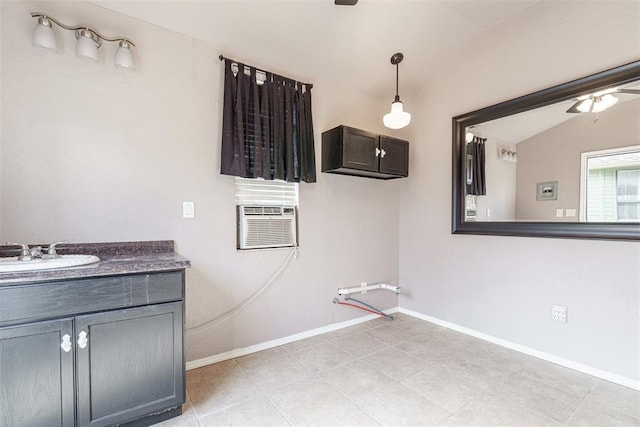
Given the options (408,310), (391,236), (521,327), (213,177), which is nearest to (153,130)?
(213,177)

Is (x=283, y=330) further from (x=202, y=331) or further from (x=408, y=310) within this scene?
(x=408, y=310)

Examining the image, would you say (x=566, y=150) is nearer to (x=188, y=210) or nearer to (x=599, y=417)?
(x=599, y=417)

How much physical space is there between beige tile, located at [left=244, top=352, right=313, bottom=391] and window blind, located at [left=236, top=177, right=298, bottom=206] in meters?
1.29

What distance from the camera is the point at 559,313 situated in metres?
2.25

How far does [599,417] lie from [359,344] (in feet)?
5.19

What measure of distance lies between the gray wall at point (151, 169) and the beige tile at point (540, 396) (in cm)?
153

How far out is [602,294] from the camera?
6.73 feet

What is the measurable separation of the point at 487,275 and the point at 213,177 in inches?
104

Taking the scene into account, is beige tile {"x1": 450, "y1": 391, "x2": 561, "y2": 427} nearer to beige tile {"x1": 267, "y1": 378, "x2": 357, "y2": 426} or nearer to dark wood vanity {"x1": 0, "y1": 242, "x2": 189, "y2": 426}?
beige tile {"x1": 267, "y1": 378, "x2": 357, "y2": 426}

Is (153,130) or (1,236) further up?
(153,130)

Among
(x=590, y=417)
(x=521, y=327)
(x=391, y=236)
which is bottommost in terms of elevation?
(x=590, y=417)

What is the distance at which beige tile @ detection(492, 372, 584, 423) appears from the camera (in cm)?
171

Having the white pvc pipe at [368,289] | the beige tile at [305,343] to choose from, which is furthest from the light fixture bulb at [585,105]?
the beige tile at [305,343]

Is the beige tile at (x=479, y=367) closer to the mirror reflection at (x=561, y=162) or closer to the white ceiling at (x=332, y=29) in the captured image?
the mirror reflection at (x=561, y=162)
